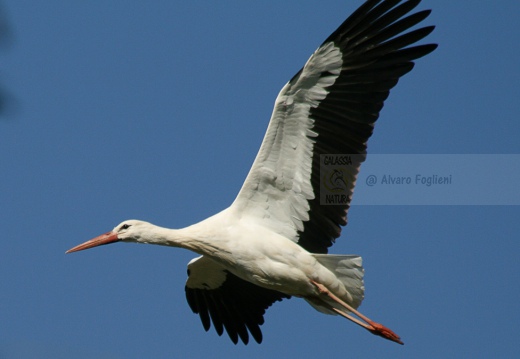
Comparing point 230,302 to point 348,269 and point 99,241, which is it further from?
point 348,269

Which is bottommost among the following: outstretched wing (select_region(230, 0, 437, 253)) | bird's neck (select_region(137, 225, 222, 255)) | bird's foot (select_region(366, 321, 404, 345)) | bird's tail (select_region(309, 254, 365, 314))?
bird's foot (select_region(366, 321, 404, 345))

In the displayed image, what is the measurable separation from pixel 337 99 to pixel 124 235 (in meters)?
2.82

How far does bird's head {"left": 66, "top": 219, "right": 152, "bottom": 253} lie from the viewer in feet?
40.6

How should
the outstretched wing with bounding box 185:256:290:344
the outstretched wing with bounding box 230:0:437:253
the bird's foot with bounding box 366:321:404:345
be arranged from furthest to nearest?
the outstretched wing with bounding box 185:256:290:344 → the bird's foot with bounding box 366:321:404:345 → the outstretched wing with bounding box 230:0:437:253

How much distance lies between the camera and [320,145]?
12031mm

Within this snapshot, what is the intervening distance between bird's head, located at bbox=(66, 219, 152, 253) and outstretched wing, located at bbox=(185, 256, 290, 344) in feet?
4.61

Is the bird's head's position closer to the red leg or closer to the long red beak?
the long red beak

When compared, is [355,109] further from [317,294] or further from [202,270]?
[202,270]

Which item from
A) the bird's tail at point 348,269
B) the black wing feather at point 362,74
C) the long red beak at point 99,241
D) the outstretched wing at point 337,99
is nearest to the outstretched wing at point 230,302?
the long red beak at point 99,241

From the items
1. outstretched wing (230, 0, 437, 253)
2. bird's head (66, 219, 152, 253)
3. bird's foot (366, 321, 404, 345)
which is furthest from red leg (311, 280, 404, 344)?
bird's head (66, 219, 152, 253)

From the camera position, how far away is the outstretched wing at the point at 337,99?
11.8 meters

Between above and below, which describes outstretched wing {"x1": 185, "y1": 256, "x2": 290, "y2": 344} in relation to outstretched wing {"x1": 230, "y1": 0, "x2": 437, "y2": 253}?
below

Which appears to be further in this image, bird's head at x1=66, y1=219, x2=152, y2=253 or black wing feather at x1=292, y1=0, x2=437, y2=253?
bird's head at x1=66, y1=219, x2=152, y2=253

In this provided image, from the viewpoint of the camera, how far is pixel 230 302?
13898 millimetres
